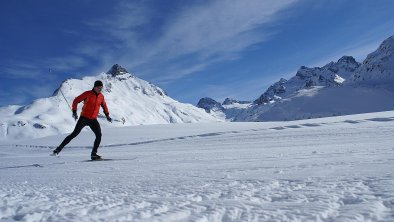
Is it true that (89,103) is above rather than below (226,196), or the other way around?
above

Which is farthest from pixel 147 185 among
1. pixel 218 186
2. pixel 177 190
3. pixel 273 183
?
pixel 273 183

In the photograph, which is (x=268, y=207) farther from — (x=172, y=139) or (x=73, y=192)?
(x=172, y=139)

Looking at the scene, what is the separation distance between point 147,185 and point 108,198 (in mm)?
784

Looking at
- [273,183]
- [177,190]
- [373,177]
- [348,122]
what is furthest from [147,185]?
[348,122]

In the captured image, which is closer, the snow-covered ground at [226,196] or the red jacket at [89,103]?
the snow-covered ground at [226,196]

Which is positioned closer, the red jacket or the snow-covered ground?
the snow-covered ground

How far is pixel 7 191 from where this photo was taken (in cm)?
441

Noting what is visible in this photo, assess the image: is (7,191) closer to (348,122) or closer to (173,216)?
(173,216)

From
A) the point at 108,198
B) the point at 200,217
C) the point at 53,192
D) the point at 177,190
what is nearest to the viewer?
the point at 200,217

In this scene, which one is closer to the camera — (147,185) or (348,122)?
(147,185)

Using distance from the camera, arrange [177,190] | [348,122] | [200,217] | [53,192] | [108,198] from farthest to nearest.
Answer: [348,122]
[53,192]
[177,190]
[108,198]
[200,217]

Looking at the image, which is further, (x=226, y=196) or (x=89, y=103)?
(x=89, y=103)

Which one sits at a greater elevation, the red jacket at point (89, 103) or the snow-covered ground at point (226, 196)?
the red jacket at point (89, 103)

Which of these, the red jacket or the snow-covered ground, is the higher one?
the red jacket
